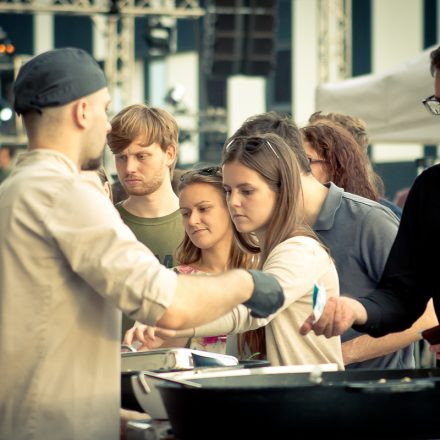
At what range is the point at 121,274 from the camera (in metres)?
2.54

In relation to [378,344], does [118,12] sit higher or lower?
higher

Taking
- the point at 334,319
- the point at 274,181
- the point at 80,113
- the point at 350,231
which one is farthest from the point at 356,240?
the point at 80,113

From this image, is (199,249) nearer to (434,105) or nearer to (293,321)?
(293,321)

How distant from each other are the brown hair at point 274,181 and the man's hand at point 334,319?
2.00ft

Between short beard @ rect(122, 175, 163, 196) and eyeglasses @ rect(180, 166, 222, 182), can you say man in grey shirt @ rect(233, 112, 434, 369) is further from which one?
short beard @ rect(122, 175, 163, 196)

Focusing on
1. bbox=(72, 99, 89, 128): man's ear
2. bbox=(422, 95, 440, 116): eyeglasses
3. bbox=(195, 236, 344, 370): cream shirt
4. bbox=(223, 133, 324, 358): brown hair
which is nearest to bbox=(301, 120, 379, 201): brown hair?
bbox=(223, 133, 324, 358): brown hair

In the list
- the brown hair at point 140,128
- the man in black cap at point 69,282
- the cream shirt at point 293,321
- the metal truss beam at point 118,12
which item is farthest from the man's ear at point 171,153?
the metal truss beam at point 118,12

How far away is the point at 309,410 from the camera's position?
234 cm

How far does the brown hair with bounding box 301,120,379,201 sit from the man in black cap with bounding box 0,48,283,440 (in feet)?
5.90

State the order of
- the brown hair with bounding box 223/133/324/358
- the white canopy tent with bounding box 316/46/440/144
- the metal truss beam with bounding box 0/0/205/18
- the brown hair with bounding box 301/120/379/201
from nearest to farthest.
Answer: the brown hair with bounding box 223/133/324/358
the brown hair with bounding box 301/120/379/201
the white canopy tent with bounding box 316/46/440/144
the metal truss beam with bounding box 0/0/205/18

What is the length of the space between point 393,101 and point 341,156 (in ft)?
12.5

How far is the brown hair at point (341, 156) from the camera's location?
448 cm

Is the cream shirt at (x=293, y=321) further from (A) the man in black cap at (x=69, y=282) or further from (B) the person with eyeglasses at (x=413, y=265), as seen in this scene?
(A) the man in black cap at (x=69, y=282)

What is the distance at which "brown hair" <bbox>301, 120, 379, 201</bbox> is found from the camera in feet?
14.7
